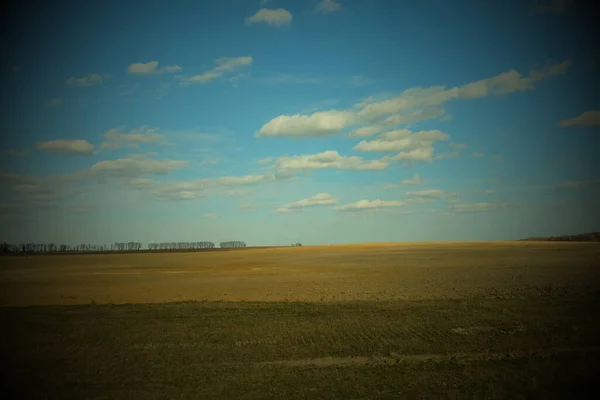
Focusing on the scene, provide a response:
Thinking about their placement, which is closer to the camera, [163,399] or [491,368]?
[163,399]

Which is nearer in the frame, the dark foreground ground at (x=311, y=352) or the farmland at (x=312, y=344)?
the dark foreground ground at (x=311, y=352)

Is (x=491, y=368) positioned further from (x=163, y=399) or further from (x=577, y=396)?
(x=163, y=399)

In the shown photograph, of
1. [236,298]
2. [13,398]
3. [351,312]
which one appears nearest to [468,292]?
[351,312]

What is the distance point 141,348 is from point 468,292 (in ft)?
60.1

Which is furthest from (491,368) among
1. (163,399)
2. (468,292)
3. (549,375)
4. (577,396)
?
(468,292)

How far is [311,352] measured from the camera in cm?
1241

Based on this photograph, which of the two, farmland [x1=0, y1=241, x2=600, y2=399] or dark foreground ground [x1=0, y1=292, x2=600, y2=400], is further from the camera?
farmland [x1=0, y1=241, x2=600, y2=399]

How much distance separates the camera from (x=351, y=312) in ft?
60.4

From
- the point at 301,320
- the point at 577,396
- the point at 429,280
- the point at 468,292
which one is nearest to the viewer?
the point at 577,396

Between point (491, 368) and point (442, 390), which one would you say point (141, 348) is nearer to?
point (442, 390)

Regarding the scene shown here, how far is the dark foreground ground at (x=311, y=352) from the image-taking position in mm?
9336

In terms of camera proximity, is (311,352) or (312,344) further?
(312,344)

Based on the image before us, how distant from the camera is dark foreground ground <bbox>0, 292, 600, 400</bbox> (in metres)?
9.34

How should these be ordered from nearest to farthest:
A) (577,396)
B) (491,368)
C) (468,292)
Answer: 1. (577,396)
2. (491,368)
3. (468,292)
